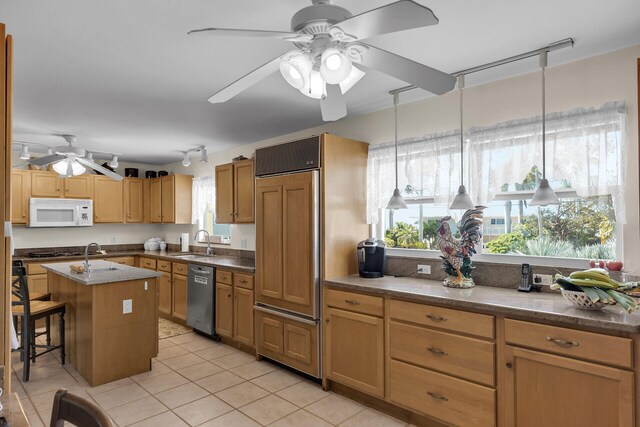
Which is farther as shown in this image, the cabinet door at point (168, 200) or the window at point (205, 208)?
the cabinet door at point (168, 200)

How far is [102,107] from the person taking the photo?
3.46 m

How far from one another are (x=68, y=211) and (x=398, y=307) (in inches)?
208

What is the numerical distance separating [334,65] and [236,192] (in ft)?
11.0

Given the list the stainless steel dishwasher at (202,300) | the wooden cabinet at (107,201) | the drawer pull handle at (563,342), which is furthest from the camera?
the wooden cabinet at (107,201)

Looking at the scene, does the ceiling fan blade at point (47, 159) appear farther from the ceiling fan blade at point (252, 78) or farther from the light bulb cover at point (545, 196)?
the light bulb cover at point (545, 196)

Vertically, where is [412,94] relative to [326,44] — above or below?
above

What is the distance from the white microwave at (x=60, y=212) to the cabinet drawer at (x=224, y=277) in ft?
9.54

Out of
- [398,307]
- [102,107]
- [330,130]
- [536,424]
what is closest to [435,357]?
[398,307]

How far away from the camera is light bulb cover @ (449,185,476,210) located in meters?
2.77

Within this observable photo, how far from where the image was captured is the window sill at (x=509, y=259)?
252cm

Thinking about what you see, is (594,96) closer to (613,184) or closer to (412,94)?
(613,184)

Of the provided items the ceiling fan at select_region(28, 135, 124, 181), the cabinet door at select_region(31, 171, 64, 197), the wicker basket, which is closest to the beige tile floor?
the wicker basket

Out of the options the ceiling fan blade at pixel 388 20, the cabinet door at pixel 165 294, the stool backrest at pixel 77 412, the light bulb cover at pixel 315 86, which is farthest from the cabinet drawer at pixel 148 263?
the ceiling fan blade at pixel 388 20

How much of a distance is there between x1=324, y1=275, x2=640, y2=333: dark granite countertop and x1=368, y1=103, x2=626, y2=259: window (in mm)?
425
